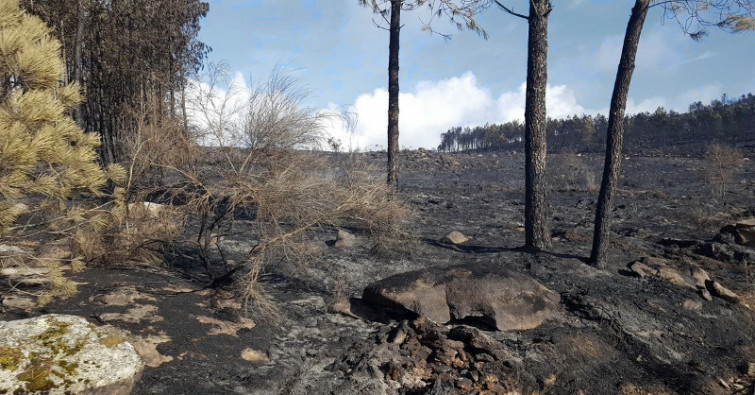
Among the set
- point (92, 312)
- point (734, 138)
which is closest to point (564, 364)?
point (92, 312)

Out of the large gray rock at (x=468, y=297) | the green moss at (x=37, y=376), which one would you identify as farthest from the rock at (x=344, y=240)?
the green moss at (x=37, y=376)

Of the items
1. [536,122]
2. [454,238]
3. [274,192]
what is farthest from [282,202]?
[536,122]

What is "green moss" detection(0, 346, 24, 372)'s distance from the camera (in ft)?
11.5

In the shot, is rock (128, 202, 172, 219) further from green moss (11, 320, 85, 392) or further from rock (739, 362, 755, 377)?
rock (739, 362, 755, 377)

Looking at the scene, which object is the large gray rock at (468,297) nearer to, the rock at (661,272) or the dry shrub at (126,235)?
the rock at (661,272)

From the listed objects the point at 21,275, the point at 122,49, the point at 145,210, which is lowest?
the point at 21,275

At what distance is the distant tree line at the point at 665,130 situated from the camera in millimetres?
42594

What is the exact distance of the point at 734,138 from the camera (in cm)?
3916

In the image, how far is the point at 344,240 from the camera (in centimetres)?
899

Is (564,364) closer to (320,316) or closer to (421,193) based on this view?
(320,316)

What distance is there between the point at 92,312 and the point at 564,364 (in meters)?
4.65

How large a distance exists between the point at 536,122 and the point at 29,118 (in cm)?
736

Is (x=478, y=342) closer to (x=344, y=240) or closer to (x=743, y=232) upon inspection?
(x=344, y=240)

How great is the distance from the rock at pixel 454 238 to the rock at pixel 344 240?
5.87 ft
